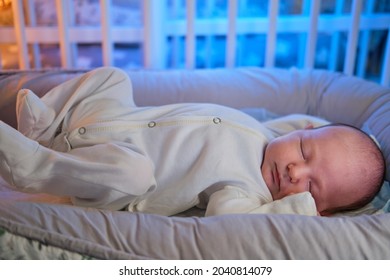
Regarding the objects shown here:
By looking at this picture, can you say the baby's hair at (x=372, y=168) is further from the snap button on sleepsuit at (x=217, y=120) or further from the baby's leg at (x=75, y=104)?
the baby's leg at (x=75, y=104)

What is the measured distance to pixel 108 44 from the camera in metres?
1.50

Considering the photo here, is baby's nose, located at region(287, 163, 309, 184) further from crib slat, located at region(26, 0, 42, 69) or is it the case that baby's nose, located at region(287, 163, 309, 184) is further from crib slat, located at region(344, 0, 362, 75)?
crib slat, located at region(26, 0, 42, 69)

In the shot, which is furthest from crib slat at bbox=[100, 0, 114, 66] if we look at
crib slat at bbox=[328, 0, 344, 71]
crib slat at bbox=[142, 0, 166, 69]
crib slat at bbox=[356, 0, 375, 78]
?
crib slat at bbox=[356, 0, 375, 78]

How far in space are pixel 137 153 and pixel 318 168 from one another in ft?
1.34

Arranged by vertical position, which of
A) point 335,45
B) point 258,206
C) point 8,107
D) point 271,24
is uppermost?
point 271,24

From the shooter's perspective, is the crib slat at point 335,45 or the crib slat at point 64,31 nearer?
the crib slat at point 64,31

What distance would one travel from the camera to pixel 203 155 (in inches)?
37.4

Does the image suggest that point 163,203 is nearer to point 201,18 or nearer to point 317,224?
point 317,224

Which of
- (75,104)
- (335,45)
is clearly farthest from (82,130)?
(335,45)

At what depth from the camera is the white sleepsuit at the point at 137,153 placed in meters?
0.79

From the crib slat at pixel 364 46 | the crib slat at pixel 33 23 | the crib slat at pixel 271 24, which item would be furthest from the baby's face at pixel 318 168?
the crib slat at pixel 33 23

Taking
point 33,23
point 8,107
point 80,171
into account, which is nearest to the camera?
point 80,171

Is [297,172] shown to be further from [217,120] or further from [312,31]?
[312,31]

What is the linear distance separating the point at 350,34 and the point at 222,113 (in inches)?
29.5
